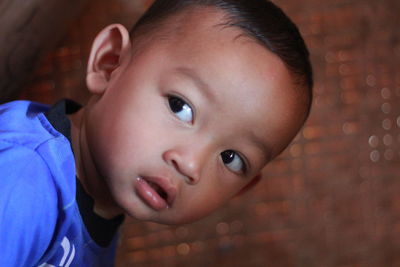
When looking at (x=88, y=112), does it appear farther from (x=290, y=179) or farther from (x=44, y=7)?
(x=290, y=179)

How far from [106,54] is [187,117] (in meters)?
0.12

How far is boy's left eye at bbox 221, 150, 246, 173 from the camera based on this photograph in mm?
547

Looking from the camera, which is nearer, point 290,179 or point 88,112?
point 88,112

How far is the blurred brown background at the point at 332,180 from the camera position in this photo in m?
0.93

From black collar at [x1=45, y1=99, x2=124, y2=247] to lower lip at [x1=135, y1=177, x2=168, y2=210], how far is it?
0.23ft

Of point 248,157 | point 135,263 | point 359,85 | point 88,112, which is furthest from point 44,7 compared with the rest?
point 359,85

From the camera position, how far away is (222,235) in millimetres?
935

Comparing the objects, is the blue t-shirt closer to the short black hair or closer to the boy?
the boy

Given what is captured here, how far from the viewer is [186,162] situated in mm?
Result: 497

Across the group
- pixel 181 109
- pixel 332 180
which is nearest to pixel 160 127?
pixel 181 109

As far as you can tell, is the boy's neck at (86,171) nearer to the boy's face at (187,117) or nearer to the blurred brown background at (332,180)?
the boy's face at (187,117)

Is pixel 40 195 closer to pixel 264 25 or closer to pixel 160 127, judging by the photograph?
pixel 160 127

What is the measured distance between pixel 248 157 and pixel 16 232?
0.21 metres

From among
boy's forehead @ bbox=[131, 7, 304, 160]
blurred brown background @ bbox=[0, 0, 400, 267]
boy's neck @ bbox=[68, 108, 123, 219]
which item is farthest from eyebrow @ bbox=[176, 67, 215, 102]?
blurred brown background @ bbox=[0, 0, 400, 267]
